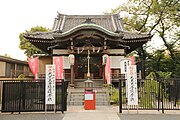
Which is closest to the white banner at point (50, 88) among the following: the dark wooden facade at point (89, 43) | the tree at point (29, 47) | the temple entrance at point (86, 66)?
the dark wooden facade at point (89, 43)

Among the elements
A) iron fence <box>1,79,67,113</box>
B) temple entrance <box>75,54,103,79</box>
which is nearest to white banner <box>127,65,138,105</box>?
iron fence <box>1,79,67,113</box>

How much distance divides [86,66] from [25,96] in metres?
9.29

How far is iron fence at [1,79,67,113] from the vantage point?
1048 cm

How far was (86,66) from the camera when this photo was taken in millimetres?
19234

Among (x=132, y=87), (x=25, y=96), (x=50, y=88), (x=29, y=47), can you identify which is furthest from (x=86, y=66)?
(x=29, y=47)

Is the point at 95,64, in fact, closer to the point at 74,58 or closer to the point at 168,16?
the point at 74,58

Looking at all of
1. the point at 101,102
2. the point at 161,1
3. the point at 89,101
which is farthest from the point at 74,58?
the point at 161,1

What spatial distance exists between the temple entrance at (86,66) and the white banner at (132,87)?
8137 mm

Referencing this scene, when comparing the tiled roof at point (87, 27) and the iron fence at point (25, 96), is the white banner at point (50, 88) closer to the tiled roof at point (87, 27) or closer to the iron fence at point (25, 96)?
the iron fence at point (25, 96)

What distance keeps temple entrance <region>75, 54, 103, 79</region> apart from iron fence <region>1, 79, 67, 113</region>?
8.44m

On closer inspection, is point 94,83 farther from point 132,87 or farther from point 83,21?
point 83,21

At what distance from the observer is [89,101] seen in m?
11.5

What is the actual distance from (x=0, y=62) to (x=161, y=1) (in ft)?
57.8

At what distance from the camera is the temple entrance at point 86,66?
1900cm
